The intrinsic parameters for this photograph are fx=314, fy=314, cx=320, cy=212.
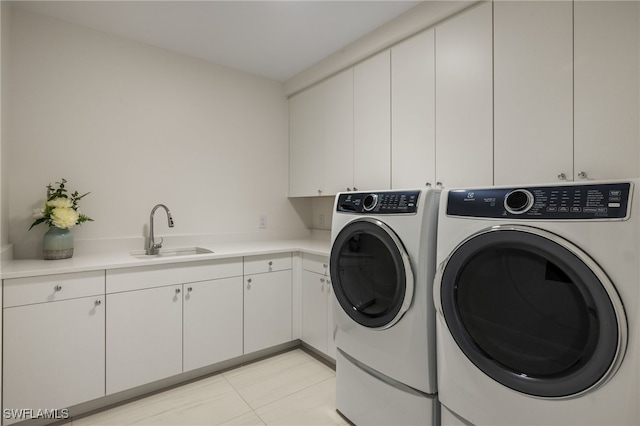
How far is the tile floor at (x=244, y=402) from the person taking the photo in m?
1.75

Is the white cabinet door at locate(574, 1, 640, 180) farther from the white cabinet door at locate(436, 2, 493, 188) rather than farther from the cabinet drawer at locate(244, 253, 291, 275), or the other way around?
the cabinet drawer at locate(244, 253, 291, 275)

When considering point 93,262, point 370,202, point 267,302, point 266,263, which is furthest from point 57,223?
point 370,202

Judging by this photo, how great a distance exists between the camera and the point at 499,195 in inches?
43.6

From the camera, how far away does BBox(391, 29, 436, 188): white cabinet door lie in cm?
192

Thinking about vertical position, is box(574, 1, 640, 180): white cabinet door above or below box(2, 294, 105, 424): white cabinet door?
above

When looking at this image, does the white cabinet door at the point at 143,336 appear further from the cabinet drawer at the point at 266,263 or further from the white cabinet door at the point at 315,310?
the white cabinet door at the point at 315,310

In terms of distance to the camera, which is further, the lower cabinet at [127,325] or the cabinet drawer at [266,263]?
the cabinet drawer at [266,263]

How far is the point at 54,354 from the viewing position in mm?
1642

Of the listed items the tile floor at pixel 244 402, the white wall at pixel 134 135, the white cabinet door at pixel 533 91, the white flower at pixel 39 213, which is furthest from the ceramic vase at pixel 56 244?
the white cabinet door at pixel 533 91

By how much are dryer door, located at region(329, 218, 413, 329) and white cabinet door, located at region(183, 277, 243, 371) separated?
35.3 inches

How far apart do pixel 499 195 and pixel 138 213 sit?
7.81ft

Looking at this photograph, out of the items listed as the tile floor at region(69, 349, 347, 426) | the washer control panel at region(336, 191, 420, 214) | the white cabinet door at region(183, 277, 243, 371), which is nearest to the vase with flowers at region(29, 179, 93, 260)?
the white cabinet door at region(183, 277, 243, 371)

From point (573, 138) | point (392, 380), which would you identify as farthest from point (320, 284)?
point (573, 138)

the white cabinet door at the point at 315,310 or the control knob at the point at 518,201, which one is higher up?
the control knob at the point at 518,201
